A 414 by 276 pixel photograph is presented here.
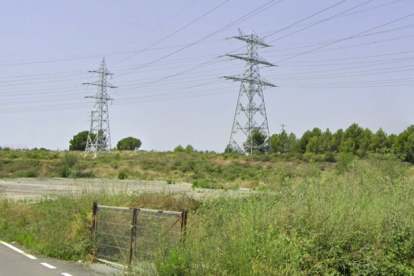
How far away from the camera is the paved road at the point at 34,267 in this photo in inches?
456

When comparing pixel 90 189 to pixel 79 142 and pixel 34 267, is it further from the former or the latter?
pixel 79 142

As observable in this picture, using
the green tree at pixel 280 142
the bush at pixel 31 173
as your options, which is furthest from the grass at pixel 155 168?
the green tree at pixel 280 142

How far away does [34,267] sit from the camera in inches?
486

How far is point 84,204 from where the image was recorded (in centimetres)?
1590

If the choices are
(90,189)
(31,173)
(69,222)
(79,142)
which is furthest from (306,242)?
(79,142)

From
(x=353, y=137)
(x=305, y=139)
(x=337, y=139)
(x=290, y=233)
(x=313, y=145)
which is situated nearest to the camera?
(x=290, y=233)

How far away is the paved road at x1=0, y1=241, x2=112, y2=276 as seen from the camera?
38.0 ft

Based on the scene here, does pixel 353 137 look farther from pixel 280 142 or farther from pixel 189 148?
pixel 189 148

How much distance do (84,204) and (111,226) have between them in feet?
10.5

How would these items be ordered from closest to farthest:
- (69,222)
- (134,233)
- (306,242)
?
1. (306,242)
2. (134,233)
3. (69,222)

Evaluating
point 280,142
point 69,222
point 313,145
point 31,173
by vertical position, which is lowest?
point 69,222

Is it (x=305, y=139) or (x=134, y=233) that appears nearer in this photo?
(x=134, y=233)

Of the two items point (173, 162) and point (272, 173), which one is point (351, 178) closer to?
point (272, 173)

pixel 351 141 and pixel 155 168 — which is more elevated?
pixel 351 141
